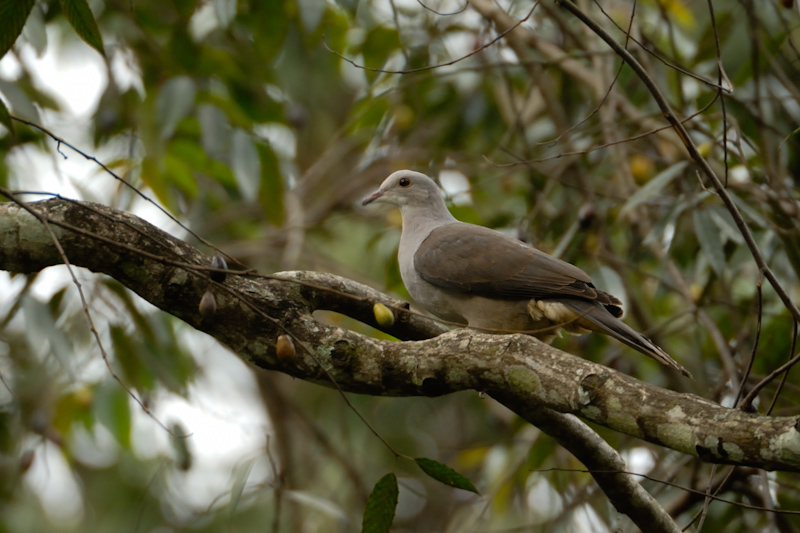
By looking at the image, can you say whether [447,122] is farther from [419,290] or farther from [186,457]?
[186,457]

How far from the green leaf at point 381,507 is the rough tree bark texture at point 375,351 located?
33 cm

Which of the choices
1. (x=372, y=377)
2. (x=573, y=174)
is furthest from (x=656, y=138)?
(x=372, y=377)

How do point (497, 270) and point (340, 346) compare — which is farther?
point (497, 270)

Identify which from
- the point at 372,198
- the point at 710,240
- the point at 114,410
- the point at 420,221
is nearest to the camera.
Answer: the point at 710,240

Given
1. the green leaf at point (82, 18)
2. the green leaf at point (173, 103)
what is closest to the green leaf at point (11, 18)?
the green leaf at point (82, 18)

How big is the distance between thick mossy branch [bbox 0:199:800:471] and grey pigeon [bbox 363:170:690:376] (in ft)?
2.37

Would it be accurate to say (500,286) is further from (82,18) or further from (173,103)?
(173,103)

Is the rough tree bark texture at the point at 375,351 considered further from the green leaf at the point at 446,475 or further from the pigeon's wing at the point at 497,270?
the pigeon's wing at the point at 497,270

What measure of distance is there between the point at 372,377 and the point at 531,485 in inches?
83.4

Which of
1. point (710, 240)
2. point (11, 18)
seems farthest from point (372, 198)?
point (11, 18)

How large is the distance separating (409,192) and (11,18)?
270 centimetres

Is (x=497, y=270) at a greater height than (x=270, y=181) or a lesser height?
lesser

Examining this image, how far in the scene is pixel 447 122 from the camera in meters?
6.36

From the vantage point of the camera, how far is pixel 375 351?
272cm
